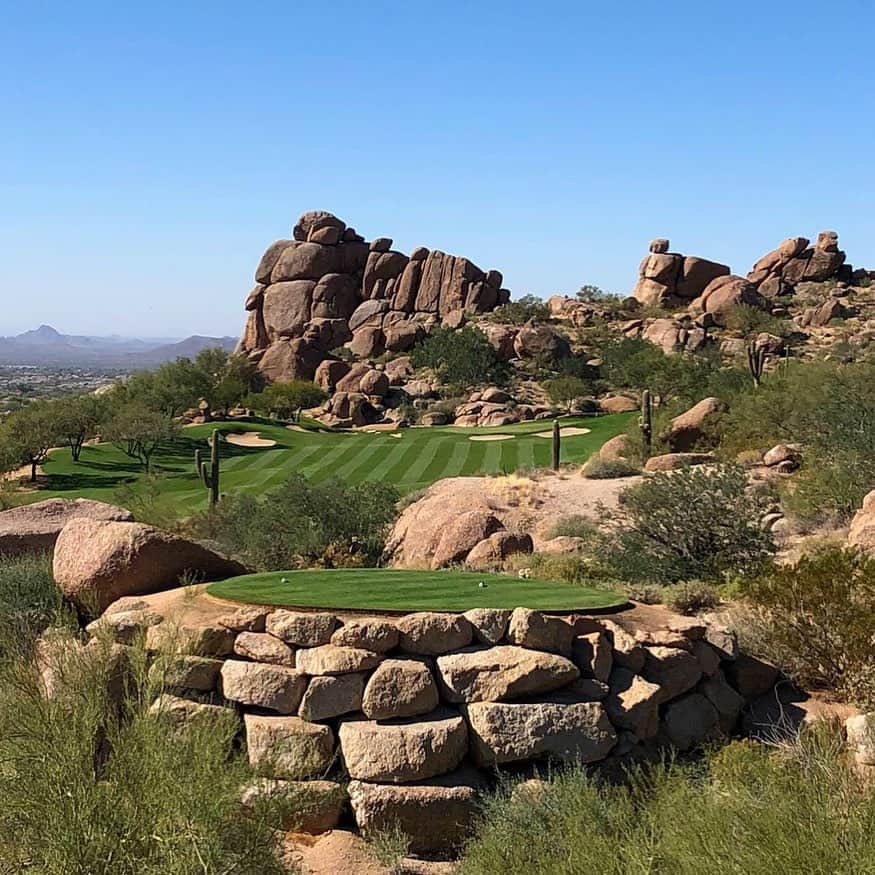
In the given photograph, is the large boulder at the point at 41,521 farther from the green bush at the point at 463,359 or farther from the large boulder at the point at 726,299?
the large boulder at the point at 726,299

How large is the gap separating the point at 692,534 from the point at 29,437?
34.0 meters

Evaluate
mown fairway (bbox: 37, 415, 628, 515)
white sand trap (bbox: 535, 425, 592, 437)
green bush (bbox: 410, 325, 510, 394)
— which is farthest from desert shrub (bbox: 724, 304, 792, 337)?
white sand trap (bbox: 535, 425, 592, 437)

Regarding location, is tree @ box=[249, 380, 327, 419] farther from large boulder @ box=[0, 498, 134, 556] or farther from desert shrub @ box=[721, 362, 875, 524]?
large boulder @ box=[0, 498, 134, 556]

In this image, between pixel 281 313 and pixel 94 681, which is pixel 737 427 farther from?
pixel 281 313

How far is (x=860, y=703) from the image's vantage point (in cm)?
1014

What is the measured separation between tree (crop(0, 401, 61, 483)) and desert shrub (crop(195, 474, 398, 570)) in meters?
23.9

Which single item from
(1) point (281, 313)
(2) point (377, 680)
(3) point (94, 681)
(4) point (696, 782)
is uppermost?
(1) point (281, 313)

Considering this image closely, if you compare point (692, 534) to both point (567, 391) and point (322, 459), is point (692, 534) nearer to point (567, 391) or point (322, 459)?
point (322, 459)

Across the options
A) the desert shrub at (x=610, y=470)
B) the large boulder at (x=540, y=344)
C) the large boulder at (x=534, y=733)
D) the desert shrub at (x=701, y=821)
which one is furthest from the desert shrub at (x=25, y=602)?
the large boulder at (x=540, y=344)

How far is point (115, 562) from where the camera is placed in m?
11.0

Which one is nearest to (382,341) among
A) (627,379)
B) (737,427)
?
(627,379)

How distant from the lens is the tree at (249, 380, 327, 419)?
5659cm

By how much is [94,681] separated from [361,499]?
457 inches

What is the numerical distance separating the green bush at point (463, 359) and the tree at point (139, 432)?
19.7 meters
